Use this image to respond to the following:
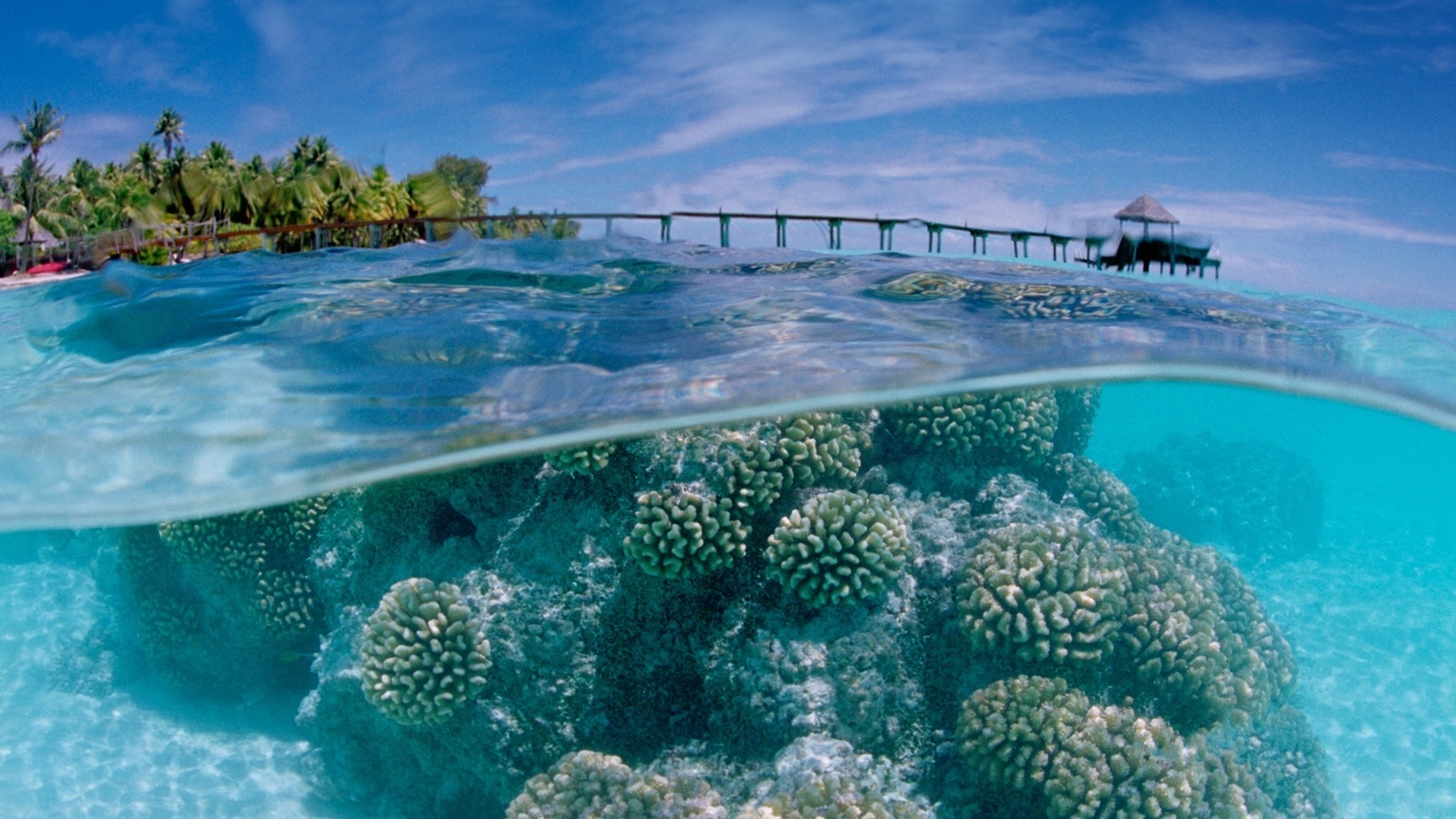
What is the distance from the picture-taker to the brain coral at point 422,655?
738cm

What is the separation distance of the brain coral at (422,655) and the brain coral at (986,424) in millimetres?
4939

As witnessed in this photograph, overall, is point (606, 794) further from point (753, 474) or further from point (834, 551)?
point (753, 474)

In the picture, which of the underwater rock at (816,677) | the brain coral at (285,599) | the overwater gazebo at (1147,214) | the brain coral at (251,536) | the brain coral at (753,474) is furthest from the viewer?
the overwater gazebo at (1147,214)

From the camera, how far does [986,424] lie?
8.41 m

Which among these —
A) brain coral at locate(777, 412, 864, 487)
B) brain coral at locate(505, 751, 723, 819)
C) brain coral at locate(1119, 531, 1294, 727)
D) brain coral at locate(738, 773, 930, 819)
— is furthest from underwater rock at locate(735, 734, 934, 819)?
brain coral at locate(1119, 531, 1294, 727)

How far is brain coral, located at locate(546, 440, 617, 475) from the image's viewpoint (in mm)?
7695

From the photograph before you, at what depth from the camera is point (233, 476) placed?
7.21 meters

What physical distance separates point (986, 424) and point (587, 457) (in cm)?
432

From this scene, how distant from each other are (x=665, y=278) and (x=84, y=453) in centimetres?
660

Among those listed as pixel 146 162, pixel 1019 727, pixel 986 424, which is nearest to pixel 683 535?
pixel 1019 727

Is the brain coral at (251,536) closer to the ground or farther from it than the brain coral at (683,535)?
closer to the ground

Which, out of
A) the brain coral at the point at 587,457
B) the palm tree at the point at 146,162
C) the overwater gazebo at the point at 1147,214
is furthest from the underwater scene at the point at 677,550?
the palm tree at the point at 146,162

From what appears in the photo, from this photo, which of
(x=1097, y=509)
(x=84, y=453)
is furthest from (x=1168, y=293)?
(x=84, y=453)

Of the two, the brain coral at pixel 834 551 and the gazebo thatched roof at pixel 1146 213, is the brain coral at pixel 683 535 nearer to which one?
the brain coral at pixel 834 551
